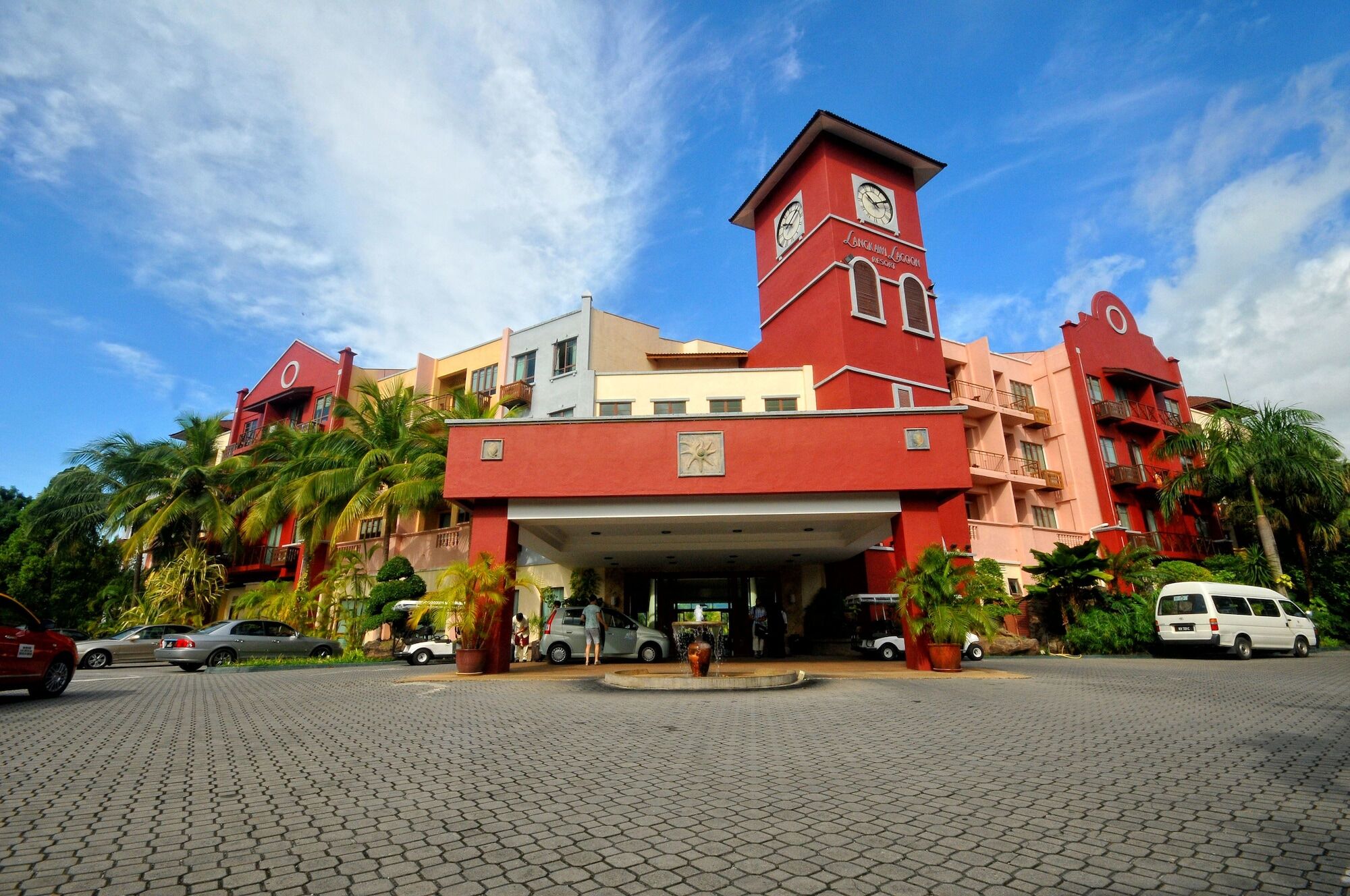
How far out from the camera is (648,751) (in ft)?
19.5

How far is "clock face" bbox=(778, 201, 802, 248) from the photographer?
28.0 meters

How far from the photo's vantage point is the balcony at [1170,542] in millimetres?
28859

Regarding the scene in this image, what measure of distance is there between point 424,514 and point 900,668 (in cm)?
2052

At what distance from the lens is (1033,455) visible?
30594mm

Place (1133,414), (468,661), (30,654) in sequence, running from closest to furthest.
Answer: (30,654) → (468,661) → (1133,414)

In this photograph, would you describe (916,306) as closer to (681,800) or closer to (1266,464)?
(1266,464)

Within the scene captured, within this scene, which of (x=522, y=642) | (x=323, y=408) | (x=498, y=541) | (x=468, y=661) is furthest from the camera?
(x=323, y=408)

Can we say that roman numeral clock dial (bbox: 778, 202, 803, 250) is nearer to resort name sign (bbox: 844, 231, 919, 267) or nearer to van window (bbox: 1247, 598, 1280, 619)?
resort name sign (bbox: 844, 231, 919, 267)

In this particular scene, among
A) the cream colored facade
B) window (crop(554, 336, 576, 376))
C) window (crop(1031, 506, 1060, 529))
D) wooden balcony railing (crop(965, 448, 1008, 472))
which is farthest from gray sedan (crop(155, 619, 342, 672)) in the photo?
window (crop(1031, 506, 1060, 529))

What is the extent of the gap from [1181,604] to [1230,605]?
1.08 metres

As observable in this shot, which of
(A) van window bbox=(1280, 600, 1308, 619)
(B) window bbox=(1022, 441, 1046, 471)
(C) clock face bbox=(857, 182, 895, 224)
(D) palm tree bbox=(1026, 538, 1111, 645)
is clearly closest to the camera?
(A) van window bbox=(1280, 600, 1308, 619)

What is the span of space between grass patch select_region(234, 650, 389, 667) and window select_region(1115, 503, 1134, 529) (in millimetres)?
29565

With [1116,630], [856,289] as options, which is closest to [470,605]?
[856,289]

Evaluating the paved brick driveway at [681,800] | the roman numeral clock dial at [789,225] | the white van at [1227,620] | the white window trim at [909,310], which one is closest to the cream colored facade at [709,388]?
the white window trim at [909,310]
